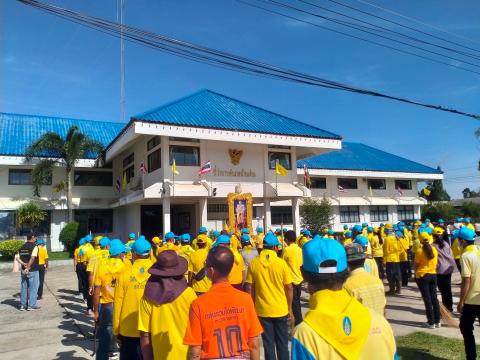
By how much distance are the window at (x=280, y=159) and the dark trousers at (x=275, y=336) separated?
1807cm

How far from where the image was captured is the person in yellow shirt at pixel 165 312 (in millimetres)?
3361

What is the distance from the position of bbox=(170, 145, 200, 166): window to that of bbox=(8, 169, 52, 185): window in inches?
431

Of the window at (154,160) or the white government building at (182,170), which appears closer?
the white government building at (182,170)

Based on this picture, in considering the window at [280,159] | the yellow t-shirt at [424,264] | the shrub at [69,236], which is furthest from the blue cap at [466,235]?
the shrub at [69,236]

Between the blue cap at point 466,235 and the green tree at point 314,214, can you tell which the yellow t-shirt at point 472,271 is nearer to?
the blue cap at point 466,235

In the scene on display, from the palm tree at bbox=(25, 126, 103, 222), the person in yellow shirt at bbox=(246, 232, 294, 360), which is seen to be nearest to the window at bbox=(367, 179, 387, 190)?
the palm tree at bbox=(25, 126, 103, 222)

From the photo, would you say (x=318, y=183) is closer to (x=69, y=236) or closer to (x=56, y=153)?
(x=69, y=236)

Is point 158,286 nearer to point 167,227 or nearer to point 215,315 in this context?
point 215,315

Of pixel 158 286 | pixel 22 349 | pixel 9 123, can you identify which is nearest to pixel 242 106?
pixel 9 123

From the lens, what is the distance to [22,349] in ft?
22.7

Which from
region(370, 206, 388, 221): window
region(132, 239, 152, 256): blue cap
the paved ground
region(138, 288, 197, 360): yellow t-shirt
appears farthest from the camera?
region(370, 206, 388, 221): window

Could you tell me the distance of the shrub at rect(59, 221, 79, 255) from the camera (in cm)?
2381

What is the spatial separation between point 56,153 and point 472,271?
25057 millimetres

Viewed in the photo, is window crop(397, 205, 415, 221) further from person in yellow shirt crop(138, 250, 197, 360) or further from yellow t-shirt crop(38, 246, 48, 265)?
person in yellow shirt crop(138, 250, 197, 360)
